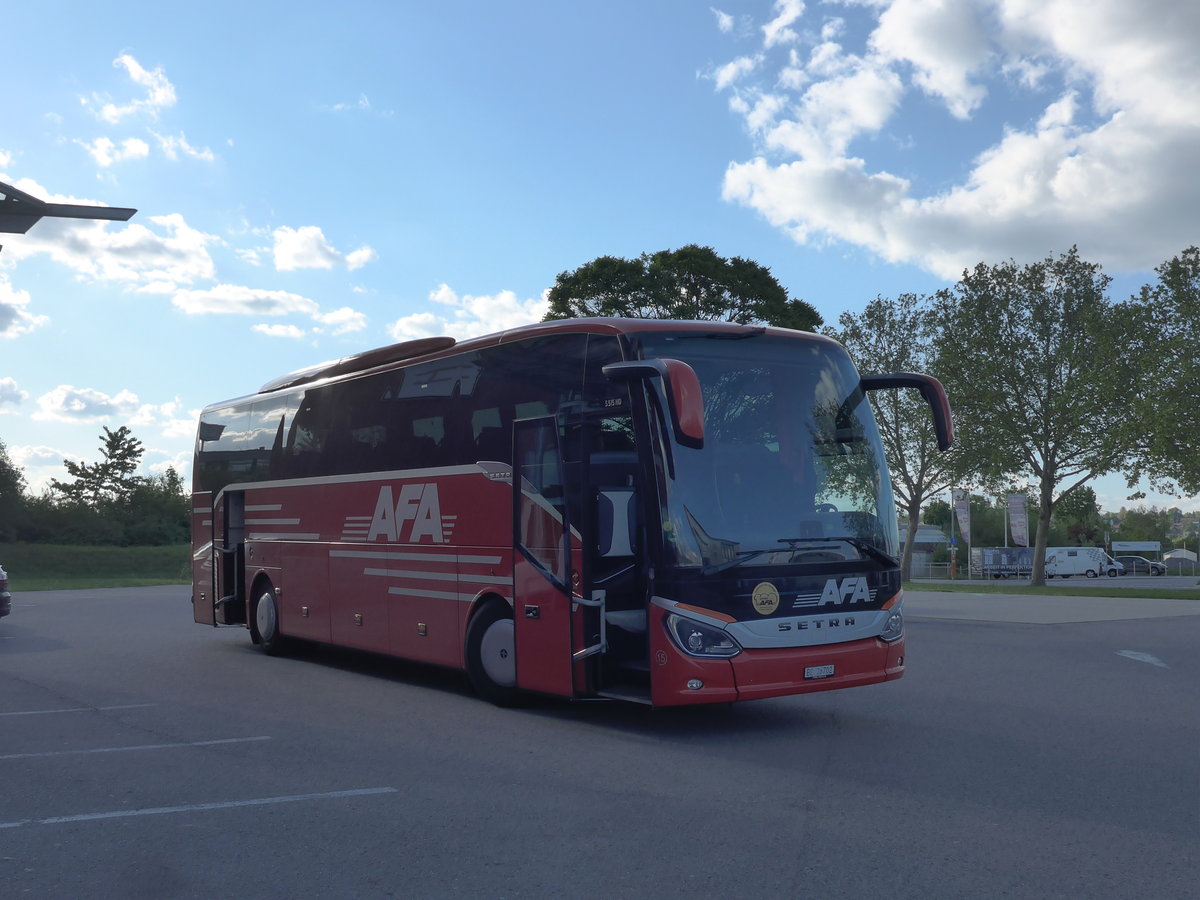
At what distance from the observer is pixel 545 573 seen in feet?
32.7

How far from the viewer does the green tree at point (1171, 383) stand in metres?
33.8

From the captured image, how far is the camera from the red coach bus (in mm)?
Result: 8953

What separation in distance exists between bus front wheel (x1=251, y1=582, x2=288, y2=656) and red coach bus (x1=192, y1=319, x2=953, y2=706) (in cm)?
334

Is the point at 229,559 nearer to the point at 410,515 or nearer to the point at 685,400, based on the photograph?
the point at 410,515

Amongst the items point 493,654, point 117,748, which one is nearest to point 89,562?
point 493,654

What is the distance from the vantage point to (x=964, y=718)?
1024cm

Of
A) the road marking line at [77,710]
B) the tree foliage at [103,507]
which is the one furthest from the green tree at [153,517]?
the road marking line at [77,710]

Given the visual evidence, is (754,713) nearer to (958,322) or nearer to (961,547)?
(958,322)

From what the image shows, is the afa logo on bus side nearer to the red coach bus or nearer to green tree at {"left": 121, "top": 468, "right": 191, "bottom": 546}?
the red coach bus

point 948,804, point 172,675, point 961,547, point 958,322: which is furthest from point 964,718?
point 961,547

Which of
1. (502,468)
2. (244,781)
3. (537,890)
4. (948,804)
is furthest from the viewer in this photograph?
(502,468)

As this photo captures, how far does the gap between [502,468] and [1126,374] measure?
3191cm

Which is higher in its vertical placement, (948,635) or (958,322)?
(958,322)

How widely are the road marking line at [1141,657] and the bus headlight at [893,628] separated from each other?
263 inches
